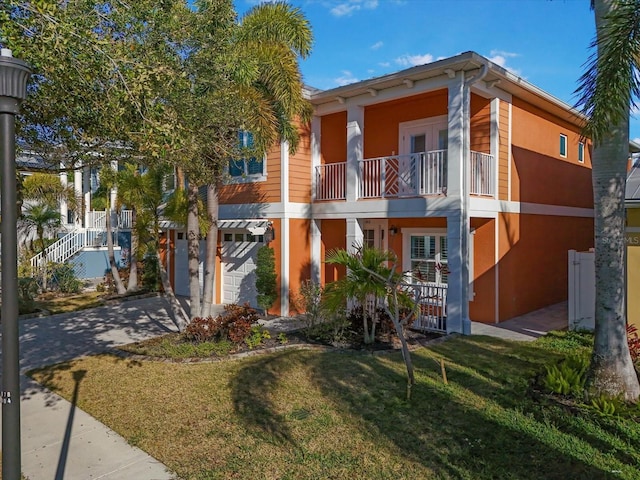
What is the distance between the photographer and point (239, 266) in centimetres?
1520

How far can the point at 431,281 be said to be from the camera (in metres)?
13.1

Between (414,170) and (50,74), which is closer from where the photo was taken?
(50,74)

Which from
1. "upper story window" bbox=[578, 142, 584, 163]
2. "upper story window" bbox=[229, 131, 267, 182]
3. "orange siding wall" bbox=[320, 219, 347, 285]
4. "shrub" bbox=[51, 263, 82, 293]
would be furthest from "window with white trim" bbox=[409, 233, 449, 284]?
"shrub" bbox=[51, 263, 82, 293]

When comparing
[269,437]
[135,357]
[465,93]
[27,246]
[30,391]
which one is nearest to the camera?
[269,437]

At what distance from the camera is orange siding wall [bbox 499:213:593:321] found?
12250mm

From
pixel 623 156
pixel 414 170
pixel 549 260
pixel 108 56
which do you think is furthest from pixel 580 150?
pixel 108 56

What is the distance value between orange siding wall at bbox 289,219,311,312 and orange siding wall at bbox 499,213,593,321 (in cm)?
552

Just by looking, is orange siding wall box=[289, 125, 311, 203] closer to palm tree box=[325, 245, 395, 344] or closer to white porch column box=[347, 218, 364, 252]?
white porch column box=[347, 218, 364, 252]

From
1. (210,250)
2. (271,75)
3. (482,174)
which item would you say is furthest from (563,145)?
(210,250)

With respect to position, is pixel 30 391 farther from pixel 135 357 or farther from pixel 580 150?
pixel 580 150

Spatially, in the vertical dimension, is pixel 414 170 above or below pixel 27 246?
above

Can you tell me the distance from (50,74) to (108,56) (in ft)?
2.79

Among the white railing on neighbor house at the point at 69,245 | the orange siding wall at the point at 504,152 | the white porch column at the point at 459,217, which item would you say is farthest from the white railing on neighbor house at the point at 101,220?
the orange siding wall at the point at 504,152

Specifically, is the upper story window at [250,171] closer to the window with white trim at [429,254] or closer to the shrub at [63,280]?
the window with white trim at [429,254]
